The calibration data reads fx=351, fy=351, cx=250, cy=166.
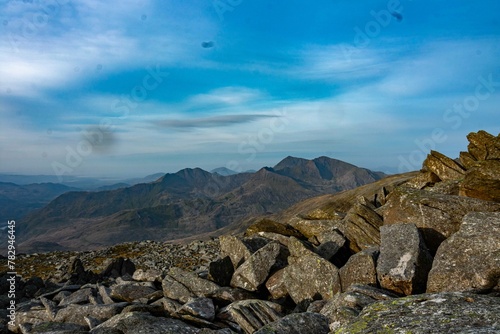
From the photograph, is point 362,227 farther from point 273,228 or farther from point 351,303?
point 351,303

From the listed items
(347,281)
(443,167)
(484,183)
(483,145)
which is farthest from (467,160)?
(347,281)

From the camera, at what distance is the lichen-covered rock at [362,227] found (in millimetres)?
21188

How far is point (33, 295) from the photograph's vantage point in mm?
33000

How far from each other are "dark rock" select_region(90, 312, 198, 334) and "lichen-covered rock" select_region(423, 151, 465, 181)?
2356 cm

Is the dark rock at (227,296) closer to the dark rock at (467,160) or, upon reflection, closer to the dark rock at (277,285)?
the dark rock at (277,285)

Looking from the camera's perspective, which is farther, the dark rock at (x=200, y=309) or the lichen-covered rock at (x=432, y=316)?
the dark rock at (x=200, y=309)

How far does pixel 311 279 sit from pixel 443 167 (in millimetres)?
18225

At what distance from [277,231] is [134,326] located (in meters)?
14.4

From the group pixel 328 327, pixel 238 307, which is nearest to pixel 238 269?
pixel 238 307

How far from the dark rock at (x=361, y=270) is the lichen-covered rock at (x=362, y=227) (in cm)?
369

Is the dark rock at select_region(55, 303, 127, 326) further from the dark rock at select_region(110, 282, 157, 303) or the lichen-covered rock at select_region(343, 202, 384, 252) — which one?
the lichen-covered rock at select_region(343, 202, 384, 252)

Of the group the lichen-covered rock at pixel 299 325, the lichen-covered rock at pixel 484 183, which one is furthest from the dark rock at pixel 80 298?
the lichen-covered rock at pixel 484 183

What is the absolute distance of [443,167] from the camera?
2939 cm

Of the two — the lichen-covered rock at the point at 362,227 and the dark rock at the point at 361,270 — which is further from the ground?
the lichen-covered rock at the point at 362,227
